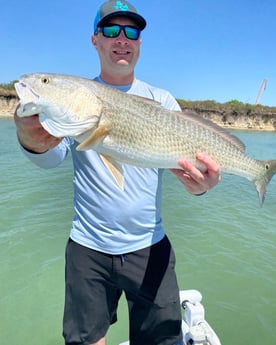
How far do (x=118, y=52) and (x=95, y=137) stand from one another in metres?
0.90

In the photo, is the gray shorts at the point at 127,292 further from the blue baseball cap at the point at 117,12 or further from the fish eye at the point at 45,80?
the blue baseball cap at the point at 117,12

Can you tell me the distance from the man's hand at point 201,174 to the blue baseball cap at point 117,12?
1.28m

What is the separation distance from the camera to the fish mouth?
209 cm

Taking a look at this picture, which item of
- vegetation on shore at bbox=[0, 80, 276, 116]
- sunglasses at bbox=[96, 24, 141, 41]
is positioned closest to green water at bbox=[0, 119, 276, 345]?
sunglasses at bbox=[96, 24, 141, 41]

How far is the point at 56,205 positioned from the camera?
9.15 meters

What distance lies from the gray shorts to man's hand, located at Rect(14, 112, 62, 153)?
33.2 inches

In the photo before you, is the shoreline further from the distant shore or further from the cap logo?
the cap logo

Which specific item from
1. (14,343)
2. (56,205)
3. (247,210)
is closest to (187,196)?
Result: (247,210)

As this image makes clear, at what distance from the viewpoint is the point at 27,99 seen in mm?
2084

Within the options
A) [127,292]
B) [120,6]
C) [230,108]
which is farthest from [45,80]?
[230,108]

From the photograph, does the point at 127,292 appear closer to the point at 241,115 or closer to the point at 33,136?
the point at 33,136

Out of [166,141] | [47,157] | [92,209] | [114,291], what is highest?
Result: [166,141]

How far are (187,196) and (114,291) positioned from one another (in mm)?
8484

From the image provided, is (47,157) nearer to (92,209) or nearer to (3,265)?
(92,209)
